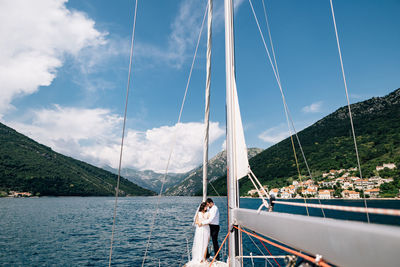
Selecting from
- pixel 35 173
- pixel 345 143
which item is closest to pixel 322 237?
pixel 345 143

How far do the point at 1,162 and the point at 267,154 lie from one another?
537 feet

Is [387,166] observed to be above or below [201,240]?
above

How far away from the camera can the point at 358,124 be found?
364 ft

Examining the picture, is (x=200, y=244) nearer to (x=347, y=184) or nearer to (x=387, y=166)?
(x=347, y=184)

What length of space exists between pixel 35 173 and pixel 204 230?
16336 cm

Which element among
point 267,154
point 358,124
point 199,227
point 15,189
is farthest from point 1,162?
point 358,124

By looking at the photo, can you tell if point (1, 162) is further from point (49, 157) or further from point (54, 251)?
point (54, 251)

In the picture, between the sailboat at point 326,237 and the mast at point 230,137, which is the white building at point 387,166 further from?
the sailboat at point 326,237

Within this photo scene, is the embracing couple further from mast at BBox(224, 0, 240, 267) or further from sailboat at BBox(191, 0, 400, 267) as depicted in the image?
sailboat at BBox(191, 0, 400, 267)

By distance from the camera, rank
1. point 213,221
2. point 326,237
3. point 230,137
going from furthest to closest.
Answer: point 213,221 → point 230,137 → point 326,237

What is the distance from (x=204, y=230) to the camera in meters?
7.05

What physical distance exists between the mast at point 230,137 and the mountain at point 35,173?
147962mm

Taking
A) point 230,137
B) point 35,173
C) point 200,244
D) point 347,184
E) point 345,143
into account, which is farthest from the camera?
point 35,173

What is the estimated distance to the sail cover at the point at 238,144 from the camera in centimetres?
409
